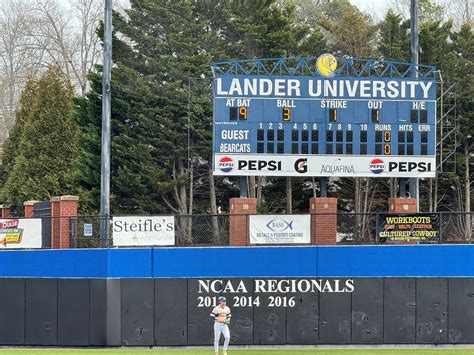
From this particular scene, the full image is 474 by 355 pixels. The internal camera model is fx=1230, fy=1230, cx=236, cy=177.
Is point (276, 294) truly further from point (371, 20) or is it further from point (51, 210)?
point (371, 20)

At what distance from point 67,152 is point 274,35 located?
1376 cm

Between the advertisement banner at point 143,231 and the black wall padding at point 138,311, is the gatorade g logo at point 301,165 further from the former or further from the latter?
the black wall padding at point 138,311

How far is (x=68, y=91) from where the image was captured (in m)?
69.2

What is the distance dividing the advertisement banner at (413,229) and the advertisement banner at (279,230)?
2.46 meters

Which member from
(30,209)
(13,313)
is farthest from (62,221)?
(30,209)

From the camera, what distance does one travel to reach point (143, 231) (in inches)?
1583

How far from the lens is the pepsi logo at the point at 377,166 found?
41.1 metres

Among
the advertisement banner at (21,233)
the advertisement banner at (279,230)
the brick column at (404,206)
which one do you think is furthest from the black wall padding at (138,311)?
the brick column at (404,206)

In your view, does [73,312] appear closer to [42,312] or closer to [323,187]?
[42,312]

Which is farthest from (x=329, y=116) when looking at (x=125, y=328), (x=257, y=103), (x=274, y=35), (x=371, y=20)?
(x=371, y=20)

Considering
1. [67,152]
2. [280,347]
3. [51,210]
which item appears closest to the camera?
[280,347]

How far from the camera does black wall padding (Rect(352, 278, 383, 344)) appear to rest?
39.7 meters

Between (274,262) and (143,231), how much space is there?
440 cm

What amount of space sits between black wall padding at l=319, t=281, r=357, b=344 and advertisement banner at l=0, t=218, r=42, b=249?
969cm
